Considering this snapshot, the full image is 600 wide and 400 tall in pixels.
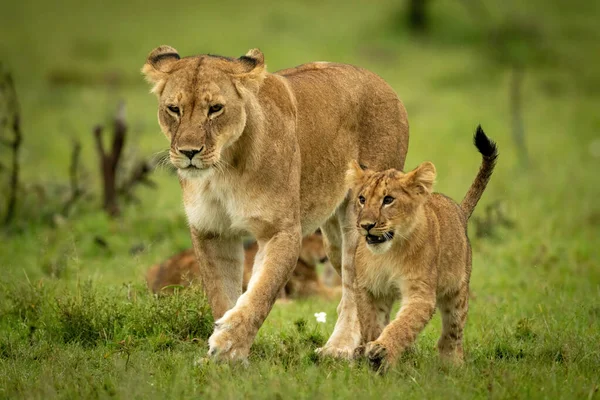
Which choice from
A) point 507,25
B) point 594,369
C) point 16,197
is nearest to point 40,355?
point 594,369

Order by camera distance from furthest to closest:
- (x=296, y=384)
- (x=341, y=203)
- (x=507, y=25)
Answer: (x=507, y=25)
(x=341, y=203)
(x=296, y=384)

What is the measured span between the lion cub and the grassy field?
7.5 inches

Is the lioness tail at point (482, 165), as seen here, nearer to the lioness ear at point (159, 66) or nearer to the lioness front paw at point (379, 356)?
the lioness front paw at point (379, 356)

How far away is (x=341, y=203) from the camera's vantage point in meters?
6.31

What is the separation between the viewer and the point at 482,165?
6.20 metres

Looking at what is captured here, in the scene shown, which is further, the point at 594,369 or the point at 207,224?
the point at 207,224

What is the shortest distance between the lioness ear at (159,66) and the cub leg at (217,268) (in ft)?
2.83

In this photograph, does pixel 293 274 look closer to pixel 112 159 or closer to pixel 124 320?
pixel 124 320

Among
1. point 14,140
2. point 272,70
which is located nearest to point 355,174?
point 14,140

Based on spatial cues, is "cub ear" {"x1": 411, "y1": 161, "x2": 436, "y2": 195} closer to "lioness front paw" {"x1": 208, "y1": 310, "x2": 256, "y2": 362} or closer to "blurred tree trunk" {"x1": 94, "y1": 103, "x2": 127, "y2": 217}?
"lioness front paw" {"x1": 208, "y1": 310, "x2": 256, "y2": 362}

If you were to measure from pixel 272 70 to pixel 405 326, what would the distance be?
1394 cm

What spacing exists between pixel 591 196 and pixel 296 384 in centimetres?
897

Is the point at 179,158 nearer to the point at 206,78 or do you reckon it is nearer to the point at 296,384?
the point at 206,78

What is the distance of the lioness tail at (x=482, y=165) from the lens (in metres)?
5.96
